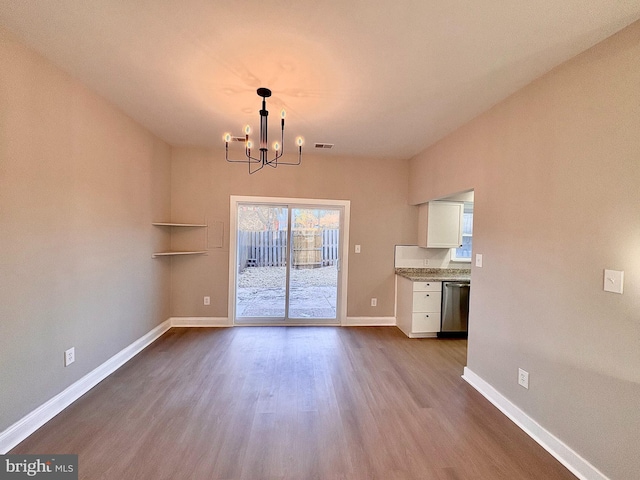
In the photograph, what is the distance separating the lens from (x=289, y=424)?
6.43 feet

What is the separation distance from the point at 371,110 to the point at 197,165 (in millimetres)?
2709

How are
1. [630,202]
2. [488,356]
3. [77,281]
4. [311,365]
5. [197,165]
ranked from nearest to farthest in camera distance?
[630,202]
[77,281]
[488,356]
[311,365]
[197,165]

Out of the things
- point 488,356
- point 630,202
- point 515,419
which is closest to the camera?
point 630,202

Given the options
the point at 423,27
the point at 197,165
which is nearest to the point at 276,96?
the point at 423,27

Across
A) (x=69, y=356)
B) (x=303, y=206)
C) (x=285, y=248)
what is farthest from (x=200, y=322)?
(x=303, y=206)

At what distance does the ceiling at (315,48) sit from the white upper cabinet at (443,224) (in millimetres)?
1515

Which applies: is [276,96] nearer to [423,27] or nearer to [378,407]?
[423,27]

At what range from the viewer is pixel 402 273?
13.5ft

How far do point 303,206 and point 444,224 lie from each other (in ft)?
7.09

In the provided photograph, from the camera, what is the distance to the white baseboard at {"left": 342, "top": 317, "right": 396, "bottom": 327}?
166 inches

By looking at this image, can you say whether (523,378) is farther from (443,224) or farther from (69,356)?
(69,356)

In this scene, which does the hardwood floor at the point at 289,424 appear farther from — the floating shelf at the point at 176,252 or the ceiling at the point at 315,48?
the ceiling at the point at 315,48

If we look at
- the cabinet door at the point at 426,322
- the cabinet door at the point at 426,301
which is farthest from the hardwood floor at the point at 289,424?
the cabinet door at the point at 426,301

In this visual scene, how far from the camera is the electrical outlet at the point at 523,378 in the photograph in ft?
6.52
